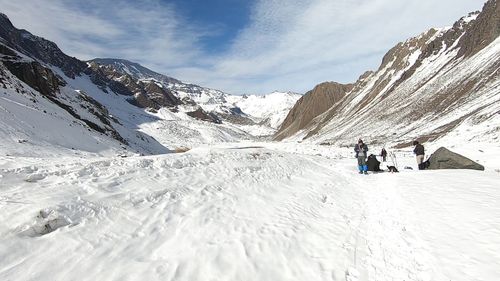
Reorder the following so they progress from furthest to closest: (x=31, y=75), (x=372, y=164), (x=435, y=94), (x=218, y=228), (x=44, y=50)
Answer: (x=44, y=50)
(x=435, y=94)
(x=31, y=75)
(x=372, y=164)
(x=218, y=228)

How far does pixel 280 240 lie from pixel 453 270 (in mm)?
4012

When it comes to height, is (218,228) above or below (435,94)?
below

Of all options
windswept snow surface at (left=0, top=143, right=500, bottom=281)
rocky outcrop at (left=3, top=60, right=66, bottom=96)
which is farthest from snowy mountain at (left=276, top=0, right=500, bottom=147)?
rocky outcrop at (left=3, top=60, right=66, bottom=96)

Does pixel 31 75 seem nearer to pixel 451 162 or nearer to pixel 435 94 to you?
pixel 451 162

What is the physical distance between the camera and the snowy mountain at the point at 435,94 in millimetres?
64812

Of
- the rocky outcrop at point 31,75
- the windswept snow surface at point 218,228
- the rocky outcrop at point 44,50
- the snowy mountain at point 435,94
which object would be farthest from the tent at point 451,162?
the rocky outcrop at point 44,50

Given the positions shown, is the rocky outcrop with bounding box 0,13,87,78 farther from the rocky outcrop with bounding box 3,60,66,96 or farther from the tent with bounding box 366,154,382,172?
the tent with bounding box 366,154,382,172

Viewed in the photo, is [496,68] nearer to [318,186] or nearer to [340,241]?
[318,186]

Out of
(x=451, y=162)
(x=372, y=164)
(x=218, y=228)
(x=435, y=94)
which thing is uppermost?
(x=435, y=94)

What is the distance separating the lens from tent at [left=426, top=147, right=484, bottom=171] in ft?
67.4

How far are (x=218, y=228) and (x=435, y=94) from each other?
3789 inches

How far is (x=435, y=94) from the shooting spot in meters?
91.8

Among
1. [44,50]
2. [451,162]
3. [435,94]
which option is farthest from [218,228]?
[44,50]

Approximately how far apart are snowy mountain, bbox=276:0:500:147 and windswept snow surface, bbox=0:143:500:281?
126ft
